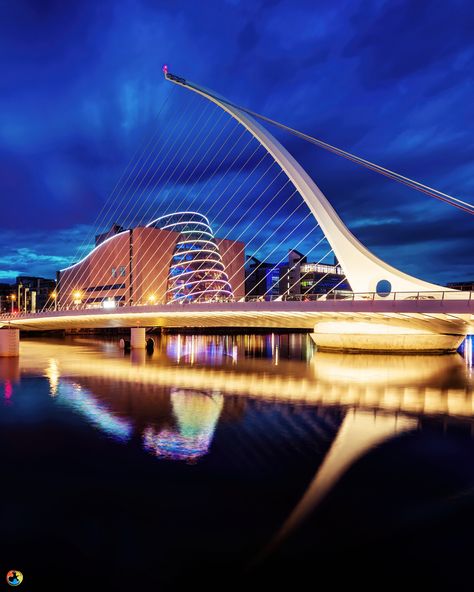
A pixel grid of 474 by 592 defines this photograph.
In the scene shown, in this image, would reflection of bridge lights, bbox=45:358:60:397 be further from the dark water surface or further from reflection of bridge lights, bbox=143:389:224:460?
reflection of bridge lights, bbox=143:389:224:460

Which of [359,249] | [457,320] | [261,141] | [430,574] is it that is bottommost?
[430,574]

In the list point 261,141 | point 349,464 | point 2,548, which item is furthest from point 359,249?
point 2,548

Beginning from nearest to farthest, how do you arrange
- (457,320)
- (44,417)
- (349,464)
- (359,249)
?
(349,464), (44,417), (457,320), (359,249)

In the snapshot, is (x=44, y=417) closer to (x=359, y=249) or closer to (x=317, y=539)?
(x=317, y=539)

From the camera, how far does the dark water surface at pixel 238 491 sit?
4887 millimetres

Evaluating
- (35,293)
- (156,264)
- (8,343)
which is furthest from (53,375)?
(35,293)

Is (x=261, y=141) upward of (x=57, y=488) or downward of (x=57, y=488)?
upward

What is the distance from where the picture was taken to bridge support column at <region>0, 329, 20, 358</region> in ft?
96.5

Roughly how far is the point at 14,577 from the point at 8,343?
27503mm

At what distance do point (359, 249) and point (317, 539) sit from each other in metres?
19.9

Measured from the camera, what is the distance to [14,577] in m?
4.68

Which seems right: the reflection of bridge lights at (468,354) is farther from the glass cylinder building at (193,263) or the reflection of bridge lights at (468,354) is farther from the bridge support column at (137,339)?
the glass cylinder building at (193,263)

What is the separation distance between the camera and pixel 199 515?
612 centimetres

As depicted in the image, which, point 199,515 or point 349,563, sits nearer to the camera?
point 349,563
